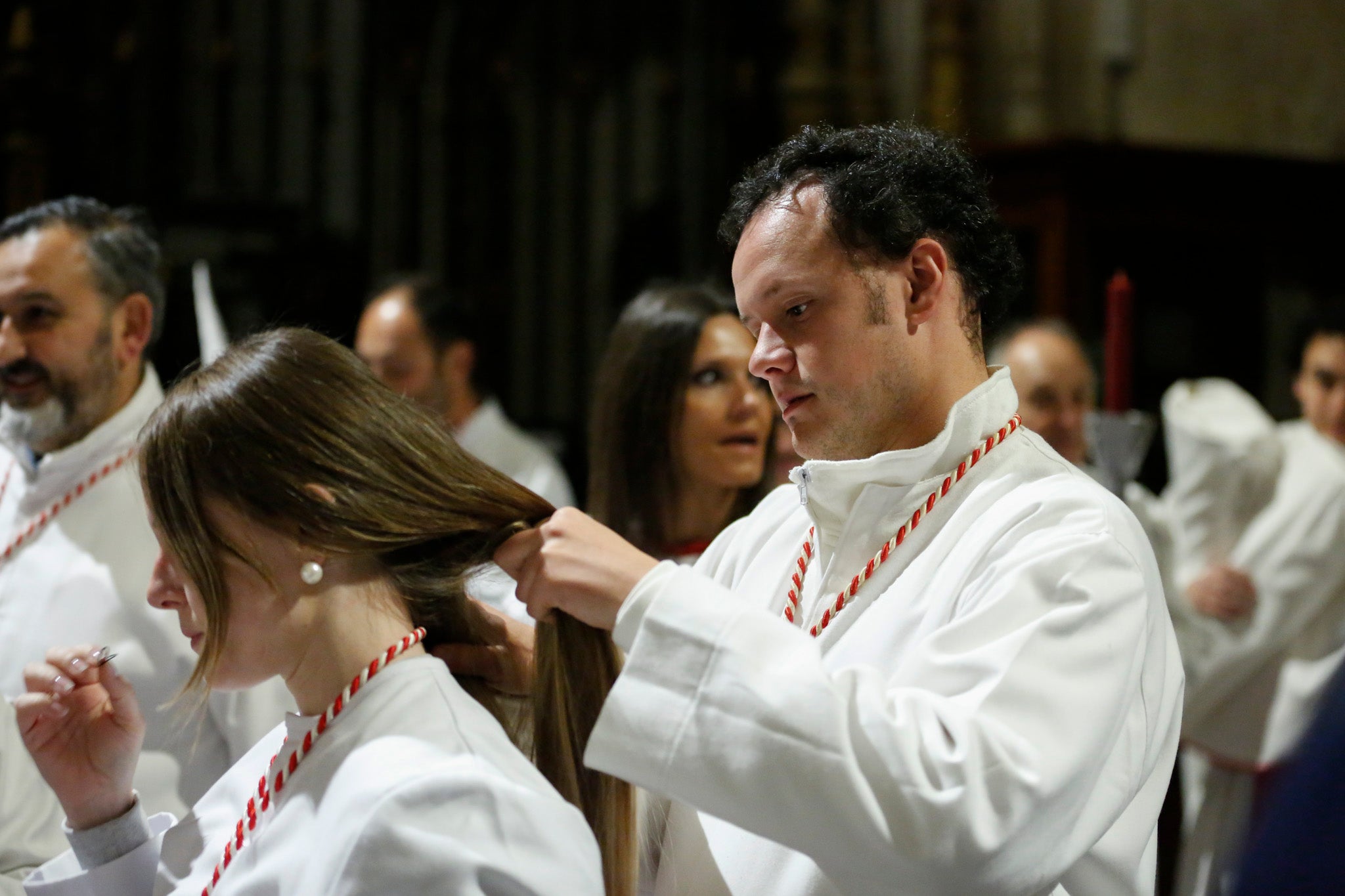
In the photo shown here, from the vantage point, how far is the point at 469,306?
5.95 m

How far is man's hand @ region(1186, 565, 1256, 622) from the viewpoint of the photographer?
15.0 feet

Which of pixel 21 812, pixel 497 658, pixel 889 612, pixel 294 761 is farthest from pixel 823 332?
pixel 21 812

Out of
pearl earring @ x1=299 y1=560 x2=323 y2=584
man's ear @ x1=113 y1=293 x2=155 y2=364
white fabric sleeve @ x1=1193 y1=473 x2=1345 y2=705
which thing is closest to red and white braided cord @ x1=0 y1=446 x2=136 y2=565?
man's ear @ x1=113 y1=293 x2=155 y2=364

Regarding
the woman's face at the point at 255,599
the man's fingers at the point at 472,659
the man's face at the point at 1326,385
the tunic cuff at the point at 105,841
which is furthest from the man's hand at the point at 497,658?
the man's face at the point at 1326,385

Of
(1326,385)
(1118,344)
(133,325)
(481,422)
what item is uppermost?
(133,325)

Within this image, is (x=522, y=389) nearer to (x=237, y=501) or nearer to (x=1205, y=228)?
(x=1205, y=228)

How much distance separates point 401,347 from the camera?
545 centimetres

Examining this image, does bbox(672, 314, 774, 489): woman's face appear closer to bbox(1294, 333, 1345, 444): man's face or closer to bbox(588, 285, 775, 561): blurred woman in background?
bbox(588, 285, 775, 561): blurred woman in background

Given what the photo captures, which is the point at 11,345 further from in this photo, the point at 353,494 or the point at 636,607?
the point at 636,607

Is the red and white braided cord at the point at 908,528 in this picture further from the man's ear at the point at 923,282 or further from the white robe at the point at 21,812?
the white robe at the point at 21,812

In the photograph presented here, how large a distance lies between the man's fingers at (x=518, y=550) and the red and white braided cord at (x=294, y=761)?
0.50 ft

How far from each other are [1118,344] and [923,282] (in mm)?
1395

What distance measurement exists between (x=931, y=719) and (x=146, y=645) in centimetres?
194

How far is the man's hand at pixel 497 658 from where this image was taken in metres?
1.98
